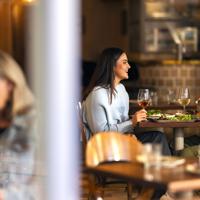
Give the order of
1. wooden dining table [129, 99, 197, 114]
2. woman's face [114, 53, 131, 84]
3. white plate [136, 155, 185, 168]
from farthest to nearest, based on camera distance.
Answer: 1. wooden dining table [129, 99, 197, 114]
2. woman's face [114, 53, 131, 84]
3. white plate [136, 155, 185, 168]

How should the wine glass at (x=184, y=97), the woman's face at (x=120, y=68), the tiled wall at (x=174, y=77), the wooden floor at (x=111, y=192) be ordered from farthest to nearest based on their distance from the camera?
the tiled wall at (x=174, y=77)
the wooden floor at (x=111, y=192)
the wine glass at (x=184, y=97)
the woman's face at (x=120, y=68)

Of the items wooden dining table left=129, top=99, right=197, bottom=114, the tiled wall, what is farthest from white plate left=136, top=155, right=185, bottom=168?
the tiled wall

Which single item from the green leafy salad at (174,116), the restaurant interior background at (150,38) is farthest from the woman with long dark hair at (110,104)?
the restaurant interior background at (150,38)

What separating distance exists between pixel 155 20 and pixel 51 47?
7.57 meters

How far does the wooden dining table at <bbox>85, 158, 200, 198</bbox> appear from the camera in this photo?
266 centimetres

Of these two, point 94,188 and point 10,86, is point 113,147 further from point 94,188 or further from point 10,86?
point 94,188

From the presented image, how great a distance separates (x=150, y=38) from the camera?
399 inches

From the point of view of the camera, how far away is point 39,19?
262 cm

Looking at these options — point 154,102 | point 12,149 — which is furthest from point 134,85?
point 12,149

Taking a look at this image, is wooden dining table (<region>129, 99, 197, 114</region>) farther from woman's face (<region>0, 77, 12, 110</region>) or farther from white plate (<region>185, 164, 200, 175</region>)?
woman's face (<region>0, 77, 12, 110</region>)

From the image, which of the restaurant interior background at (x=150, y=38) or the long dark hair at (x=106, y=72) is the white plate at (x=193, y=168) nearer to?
the long dark hair at (x=106, y=72)

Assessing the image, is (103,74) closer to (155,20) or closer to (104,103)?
(104,103)

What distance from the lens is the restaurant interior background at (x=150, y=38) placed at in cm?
883

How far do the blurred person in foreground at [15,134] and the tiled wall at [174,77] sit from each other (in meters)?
5.90
